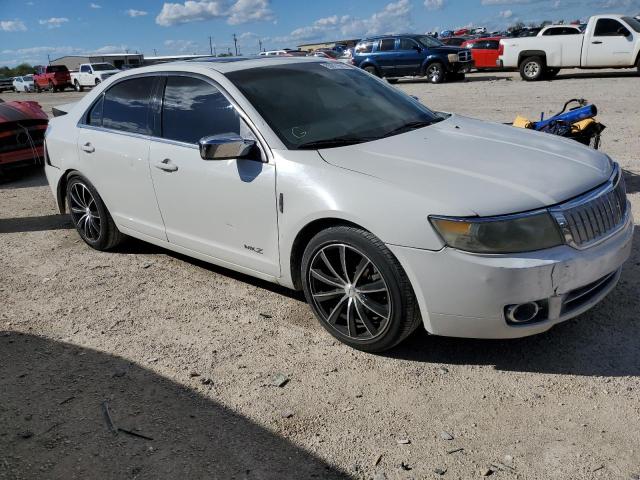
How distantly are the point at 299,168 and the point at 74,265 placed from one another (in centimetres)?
273

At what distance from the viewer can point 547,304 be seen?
112 inches

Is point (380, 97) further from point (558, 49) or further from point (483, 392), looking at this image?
point (558, 49)

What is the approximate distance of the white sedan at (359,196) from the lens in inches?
110

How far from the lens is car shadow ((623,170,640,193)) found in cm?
591

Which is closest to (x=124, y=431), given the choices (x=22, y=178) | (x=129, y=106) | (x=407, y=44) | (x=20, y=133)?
(x=129, y=106)

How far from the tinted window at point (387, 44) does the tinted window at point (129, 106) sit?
19.3m

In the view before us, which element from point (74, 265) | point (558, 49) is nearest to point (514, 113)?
point (558, 49)

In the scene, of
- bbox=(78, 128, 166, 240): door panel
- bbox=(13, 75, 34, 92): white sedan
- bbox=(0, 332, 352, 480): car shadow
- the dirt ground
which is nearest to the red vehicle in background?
bbox=(13, 75, 34, 92): white sedan

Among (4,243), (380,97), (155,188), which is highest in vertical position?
(380,97)

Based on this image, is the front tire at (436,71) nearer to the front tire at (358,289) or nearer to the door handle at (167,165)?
the door handle at (167,165)

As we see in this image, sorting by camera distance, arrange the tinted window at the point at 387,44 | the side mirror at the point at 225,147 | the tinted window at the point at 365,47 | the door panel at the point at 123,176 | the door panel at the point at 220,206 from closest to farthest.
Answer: the side mirror at the point at 225,147
the door panel at the point at 220,206
the door panel at the point at 123,176
the tinted window at the point at 387,44
the tinted window at the point at 365,47

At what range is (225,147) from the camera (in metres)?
3.46

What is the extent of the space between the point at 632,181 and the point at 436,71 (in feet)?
54.6

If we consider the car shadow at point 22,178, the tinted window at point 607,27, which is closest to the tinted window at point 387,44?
the tinted window at point 607,27
